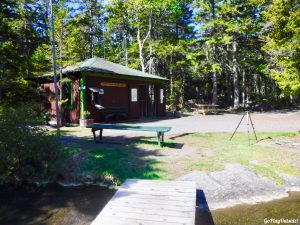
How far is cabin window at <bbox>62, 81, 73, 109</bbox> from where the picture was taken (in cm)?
1739

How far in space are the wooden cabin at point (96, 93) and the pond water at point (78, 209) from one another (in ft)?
30.4

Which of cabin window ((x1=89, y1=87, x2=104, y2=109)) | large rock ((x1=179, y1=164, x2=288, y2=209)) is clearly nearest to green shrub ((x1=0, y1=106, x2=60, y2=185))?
large rock ((x1=179, y1=164, x2=288, y2=209))

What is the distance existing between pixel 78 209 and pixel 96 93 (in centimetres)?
1164

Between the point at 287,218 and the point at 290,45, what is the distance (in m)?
7.74

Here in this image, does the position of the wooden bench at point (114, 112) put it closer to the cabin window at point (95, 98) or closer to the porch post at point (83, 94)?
the cabin window at point (95, 98)

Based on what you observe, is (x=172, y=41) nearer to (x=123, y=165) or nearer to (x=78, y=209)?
(x=123, y=165)

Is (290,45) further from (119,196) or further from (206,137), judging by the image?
(119,196)

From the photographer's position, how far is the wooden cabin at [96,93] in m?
16.8

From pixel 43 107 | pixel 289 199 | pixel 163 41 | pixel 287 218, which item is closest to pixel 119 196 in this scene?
pixel 287 218

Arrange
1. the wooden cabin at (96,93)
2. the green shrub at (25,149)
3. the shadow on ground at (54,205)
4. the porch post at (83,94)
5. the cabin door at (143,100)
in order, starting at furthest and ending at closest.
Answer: the cabin door at (143,100) < the wooden cabin at (96,93) < the porch post at (83,94) < the green shrub at (25,149) < the shadow on ground at (54,205)

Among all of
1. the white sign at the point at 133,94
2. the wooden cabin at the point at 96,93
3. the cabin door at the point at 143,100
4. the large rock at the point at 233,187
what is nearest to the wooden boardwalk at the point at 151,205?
the large rock at the point at 233,187

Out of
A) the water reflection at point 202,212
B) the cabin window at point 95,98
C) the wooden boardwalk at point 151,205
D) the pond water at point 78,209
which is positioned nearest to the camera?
the wooden boardwalk at point 151,205

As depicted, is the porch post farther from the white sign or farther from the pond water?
the pond water

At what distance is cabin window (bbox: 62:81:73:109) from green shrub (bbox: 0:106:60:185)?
921cm
